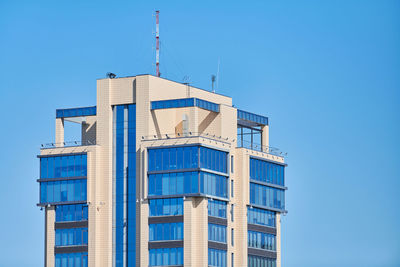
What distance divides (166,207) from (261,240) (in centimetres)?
1835

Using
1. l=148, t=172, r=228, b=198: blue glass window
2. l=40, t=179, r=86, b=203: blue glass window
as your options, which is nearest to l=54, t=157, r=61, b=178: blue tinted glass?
l=40, t=179, r=86, b=203: blue glass window

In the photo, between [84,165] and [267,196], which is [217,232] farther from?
[84,165]

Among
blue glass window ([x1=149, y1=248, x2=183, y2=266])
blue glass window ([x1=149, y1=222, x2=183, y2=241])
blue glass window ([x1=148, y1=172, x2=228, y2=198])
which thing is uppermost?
blue glass window ([x1=148, y1=172, x2=228, y2=198])

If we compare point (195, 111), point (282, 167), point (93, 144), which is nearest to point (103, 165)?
point (93, 144)

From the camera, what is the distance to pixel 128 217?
568 feet

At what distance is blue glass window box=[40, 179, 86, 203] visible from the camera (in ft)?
573

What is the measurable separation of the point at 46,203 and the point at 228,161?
26.0 meters

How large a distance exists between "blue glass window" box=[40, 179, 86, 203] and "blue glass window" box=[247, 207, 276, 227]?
2330 cm

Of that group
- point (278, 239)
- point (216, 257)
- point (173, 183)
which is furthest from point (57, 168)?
point (278, 239)

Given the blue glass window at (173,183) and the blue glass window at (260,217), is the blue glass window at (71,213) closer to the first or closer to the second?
the blue glass window at (173,183)

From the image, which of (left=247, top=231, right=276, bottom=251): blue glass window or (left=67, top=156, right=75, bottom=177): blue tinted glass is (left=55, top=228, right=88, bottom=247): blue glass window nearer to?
(left=67, top=156, right=75, bottom=177): blue tinted glass

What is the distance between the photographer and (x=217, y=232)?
17075 cm

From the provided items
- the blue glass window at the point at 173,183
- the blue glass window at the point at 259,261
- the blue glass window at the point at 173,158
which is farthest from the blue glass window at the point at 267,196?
the blue glass window at the point at 173,158

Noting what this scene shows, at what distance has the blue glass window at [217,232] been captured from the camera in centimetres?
16900
